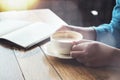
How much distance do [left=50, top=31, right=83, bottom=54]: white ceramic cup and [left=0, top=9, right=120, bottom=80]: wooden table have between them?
0.12 ft

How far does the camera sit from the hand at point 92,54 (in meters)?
0.82

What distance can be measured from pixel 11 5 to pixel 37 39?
5.96 ft

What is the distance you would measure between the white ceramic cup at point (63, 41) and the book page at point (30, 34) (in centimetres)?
11

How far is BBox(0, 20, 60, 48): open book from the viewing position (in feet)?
3.19

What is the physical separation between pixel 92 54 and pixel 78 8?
2195 millimetres

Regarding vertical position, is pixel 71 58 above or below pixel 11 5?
above

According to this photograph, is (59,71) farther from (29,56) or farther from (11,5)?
(11,5)

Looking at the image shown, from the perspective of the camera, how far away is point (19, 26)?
1122 mm

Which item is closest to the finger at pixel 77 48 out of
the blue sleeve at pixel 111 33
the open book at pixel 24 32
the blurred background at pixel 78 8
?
the open book at pixel 24 32

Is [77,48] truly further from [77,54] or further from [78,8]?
[78,8]

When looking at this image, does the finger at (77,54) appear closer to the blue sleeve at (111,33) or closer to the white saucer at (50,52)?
the white saucer at (50,52)

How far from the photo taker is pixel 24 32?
105 cm

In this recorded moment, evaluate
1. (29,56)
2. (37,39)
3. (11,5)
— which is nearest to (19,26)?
(37,39)

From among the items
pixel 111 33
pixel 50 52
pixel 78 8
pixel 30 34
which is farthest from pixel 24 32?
pixel 78 8
